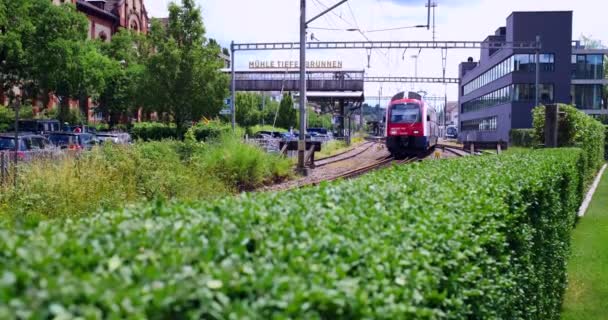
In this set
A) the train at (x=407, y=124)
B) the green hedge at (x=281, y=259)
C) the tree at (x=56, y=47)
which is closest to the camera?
the green hedge at (x=281, y=259)

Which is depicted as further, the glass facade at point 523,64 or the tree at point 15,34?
the glass facade at point 523,64

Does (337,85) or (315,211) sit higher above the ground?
(337,85)

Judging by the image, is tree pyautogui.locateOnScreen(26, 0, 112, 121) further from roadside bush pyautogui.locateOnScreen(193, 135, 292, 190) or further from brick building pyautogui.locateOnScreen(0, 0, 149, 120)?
brick building pyautogui.locateOnScreen(0, 0, 149, 120)

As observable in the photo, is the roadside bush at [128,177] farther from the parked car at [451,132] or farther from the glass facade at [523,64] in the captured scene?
the parked car at [451,132]

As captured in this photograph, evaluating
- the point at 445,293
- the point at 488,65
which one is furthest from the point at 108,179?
the point at 488,65

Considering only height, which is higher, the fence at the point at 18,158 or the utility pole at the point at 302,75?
the utility pole at the point at 302,75

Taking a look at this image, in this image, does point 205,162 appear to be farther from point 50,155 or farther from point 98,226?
point 98,226

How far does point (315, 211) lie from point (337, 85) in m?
69.3

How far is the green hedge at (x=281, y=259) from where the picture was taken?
220 centimetres

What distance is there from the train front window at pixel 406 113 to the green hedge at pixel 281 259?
32.4 m

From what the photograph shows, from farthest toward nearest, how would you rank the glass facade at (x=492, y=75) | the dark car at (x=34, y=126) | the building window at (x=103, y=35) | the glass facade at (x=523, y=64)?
the building window at (x=103, y=35)
the glass facade at (x=492, y=75)
the glass facade at (x=523, y=64)
the dark car at (x=34, y=126)

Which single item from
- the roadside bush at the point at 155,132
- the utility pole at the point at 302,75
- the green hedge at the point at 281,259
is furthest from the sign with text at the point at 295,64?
the green hedge at the point at 281,259

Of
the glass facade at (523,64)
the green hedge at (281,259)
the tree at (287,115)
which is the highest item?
the glass facade at (523,64)

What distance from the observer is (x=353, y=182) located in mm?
5641
